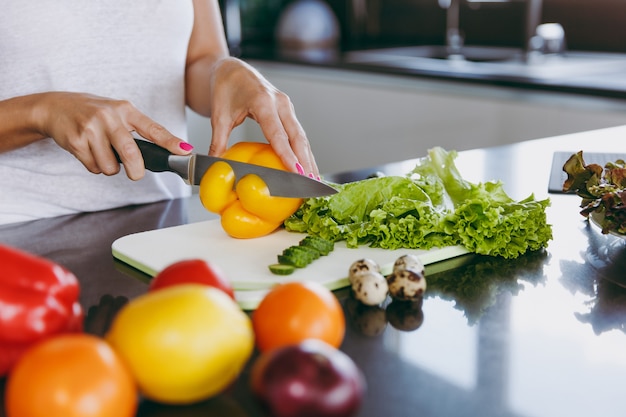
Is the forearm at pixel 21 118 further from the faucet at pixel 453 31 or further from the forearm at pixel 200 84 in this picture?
the faucet at pixel 453 31

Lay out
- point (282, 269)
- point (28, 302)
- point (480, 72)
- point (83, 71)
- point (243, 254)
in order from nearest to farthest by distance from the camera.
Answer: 1. point (28, 302)
2. point (282, 269)
3. point (243, 254)
4. point (83, 71)
5. point (480, 72)

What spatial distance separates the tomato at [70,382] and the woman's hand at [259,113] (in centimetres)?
61

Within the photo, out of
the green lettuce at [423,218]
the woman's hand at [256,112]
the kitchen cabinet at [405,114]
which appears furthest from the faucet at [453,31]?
the green lettuce at [423,218]

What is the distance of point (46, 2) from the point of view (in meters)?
1.36

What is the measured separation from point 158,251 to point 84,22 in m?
0.61

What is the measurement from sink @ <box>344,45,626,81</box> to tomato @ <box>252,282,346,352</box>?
1.97m

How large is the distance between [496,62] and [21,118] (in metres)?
2.48

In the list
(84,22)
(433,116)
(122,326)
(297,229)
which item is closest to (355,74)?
(433,116)

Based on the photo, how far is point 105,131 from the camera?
3.39ft

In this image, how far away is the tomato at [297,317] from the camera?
1.96 ft

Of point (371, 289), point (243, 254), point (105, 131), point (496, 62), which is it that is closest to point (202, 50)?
point (105, 131)

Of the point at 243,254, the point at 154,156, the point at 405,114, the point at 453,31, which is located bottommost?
the point at 405,114

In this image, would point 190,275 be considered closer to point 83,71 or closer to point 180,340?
point 180,340

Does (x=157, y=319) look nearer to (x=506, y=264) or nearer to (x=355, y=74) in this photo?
(x=506, y=264)
